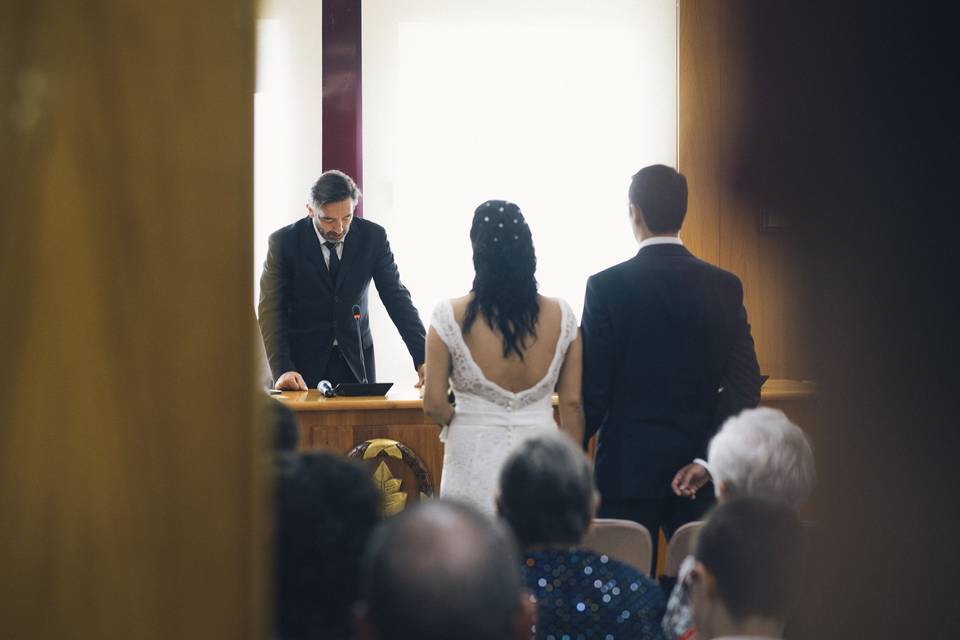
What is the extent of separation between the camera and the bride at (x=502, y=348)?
2.62m

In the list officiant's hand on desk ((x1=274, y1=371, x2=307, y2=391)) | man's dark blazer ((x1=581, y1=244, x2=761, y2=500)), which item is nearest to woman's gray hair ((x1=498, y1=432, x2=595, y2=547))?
man's dark blazer ((x1=581, y1=244, x2=761, y2=500))

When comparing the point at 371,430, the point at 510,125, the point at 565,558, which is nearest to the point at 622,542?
the point at 565,558

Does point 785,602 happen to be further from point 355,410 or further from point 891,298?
point 355,410

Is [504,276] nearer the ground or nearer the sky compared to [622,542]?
nearer the sky

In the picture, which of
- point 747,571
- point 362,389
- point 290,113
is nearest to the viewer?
point 747,571

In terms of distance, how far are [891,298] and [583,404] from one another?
2.23 metres

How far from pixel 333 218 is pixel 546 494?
2.87 m

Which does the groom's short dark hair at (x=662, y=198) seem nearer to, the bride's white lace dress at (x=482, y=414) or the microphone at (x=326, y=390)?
the bride's white lace dress at (x=482, y=414)

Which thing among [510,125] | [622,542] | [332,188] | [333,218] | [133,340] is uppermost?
[510,125]

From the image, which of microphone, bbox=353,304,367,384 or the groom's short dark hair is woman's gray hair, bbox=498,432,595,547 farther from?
microphone, bbox=353,304,367,384

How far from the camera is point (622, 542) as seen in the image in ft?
6.42

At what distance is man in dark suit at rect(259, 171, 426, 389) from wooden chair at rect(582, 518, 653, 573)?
249 cm

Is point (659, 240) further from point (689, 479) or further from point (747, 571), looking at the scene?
point (747, 571)

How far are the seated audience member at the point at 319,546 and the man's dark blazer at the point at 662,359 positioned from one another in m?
1.32
